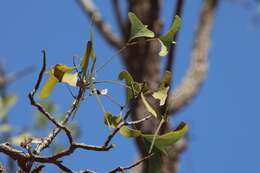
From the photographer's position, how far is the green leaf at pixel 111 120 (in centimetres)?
36

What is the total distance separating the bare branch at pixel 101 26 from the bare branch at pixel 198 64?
0.21 meters

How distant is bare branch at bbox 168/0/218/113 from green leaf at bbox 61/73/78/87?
3.67 feet

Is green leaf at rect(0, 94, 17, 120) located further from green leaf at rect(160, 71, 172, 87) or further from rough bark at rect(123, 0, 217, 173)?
green leaf at rect(160, 71, 172, 87)

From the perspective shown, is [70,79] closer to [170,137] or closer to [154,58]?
[170,137]

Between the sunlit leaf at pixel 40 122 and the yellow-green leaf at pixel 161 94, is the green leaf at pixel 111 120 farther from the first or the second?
the sunlit leaf at pixel 40 122

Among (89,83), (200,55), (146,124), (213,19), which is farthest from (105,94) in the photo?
(213,19)

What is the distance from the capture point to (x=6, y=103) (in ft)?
2.73

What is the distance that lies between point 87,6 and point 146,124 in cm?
75

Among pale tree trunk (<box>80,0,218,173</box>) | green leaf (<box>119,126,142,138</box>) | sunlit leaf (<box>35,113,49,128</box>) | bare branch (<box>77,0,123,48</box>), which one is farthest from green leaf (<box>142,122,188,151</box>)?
bare branch (<box>77,0,123,48</box>)

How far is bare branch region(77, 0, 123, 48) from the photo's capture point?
160 cm

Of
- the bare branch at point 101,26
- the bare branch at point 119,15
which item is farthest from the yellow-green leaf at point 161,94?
the bare branch at point 101,26

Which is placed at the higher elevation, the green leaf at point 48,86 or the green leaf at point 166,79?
the green leaf at point 48,86

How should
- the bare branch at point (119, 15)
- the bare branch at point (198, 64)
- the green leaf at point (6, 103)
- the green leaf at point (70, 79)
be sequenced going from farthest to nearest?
the bare branch at point (198, 64)
the bare branch at point (119, 15)
the green leaf at point (6, 103)
the green leaf at point (70, 79)

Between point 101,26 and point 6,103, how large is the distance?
0.86 m
